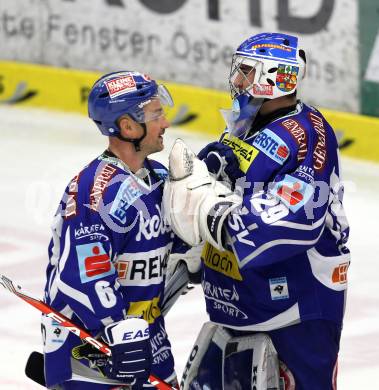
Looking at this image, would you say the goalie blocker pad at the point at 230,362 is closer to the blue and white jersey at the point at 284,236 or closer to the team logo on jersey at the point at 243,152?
the blue and white jersey at the point at 284,236

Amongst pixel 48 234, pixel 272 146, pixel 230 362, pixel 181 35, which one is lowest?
pixel 48 234

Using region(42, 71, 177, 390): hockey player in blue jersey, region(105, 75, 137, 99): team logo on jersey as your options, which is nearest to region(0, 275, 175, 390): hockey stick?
region(42, 71, 177, 390): hockey player in blue jersey

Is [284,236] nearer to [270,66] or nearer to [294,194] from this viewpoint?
[294,194]

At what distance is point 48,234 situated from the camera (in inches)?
324

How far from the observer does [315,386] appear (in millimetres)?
4734

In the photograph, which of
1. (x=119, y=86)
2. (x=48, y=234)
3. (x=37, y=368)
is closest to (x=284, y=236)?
(x=119, y=86)

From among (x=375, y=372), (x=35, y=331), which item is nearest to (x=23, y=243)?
(x=35, y=331)

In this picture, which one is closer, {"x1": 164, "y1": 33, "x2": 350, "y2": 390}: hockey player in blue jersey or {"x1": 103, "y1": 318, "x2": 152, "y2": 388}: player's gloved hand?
{"x1": 103, "y1": 318, "x2": 152, "y2": 388}: player's gloved hand

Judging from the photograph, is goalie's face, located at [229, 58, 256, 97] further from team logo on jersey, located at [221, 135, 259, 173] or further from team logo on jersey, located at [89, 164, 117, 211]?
team logo on jersey, located at [89, 164, 117, 211]

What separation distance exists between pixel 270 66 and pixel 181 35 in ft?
20.1

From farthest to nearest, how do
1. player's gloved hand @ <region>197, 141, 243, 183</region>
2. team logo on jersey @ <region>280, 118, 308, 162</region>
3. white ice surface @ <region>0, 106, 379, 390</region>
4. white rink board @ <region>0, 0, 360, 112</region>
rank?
1. white rink board @ <region>0, 0, 360, 112</region>
2. white ice surface @ <region>0, 106, 379, 390</region>
3. player's gloved hand @ <region>197, 141, 243, 183</region>
4. team logo on jersey @ <region>280, 118, 308, 162</region>

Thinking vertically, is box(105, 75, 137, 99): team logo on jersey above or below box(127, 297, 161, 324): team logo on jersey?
above

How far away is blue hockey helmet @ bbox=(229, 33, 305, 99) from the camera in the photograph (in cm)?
459

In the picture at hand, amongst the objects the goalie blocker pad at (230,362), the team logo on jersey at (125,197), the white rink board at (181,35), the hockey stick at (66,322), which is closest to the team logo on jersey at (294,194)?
the team logo on jersey at (125,197)
